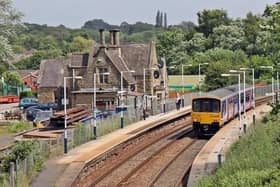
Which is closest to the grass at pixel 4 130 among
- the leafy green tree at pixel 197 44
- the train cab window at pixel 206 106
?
the train cab window at pixel 206 106

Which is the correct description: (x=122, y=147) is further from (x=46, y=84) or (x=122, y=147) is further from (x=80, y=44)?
(x=80, y=44)

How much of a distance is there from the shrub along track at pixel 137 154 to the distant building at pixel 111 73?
48.4 feet

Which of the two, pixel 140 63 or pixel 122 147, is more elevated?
pixel 140 63

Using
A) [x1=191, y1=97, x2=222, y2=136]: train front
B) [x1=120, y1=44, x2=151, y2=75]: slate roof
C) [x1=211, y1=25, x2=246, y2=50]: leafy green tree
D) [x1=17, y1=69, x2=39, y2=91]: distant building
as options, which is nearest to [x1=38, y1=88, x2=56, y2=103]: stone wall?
[x1=120, y1=44, x2=151, y2=75]: slate roof

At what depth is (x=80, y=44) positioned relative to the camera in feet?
523

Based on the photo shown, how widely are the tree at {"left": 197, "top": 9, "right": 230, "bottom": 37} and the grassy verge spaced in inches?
3834

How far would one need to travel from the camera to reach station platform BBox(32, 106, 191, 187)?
2852cm

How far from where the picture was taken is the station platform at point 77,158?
93.6 ft

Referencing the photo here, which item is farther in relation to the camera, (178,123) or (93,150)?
(178,123)

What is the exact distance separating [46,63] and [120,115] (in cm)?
3691

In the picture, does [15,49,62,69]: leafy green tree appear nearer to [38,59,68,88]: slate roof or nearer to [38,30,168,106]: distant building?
[38,59,68,88]: slate roof

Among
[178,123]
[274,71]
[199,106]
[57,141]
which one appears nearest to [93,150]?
[57,141]

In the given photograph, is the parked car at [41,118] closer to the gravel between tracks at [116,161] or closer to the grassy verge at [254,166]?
the gravel between tracks at [116,161]

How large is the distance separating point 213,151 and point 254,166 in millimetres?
12606
